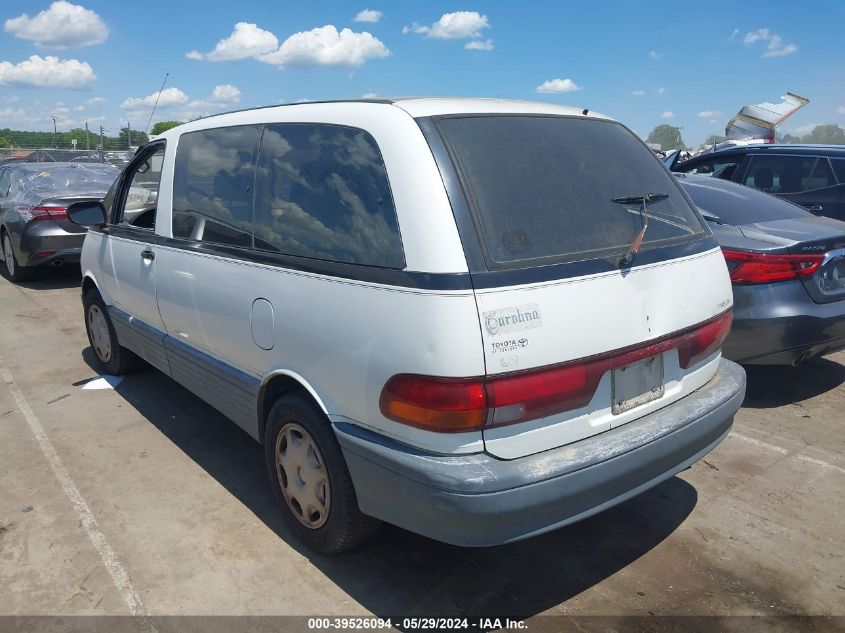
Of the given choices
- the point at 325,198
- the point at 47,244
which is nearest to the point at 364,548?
the point at 325,198

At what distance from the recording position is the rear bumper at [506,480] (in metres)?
2.25

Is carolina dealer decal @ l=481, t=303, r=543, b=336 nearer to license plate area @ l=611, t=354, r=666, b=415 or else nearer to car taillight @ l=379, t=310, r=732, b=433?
car taillight @ l=379, t=310, r=732, b=433

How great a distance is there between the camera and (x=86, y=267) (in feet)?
17.5

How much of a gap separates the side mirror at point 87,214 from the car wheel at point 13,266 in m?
5.00

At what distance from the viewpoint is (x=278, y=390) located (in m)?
3.07

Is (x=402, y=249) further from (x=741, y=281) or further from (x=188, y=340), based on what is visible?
(x=741, y=281)

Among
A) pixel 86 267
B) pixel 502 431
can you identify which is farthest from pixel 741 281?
pixel 86 267

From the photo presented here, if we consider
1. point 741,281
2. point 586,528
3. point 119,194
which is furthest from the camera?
point 119,194

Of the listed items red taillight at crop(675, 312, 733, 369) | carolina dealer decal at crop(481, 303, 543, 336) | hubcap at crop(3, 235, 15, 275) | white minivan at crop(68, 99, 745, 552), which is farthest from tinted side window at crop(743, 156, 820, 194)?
hubcap at crop(3, 235, 15, 275)

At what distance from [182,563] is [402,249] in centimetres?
179

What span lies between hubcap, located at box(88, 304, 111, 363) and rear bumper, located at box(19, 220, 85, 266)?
3505mm

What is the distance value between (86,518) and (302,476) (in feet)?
4.12

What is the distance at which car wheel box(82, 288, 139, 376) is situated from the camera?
517 cm

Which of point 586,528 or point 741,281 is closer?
point 586,528
